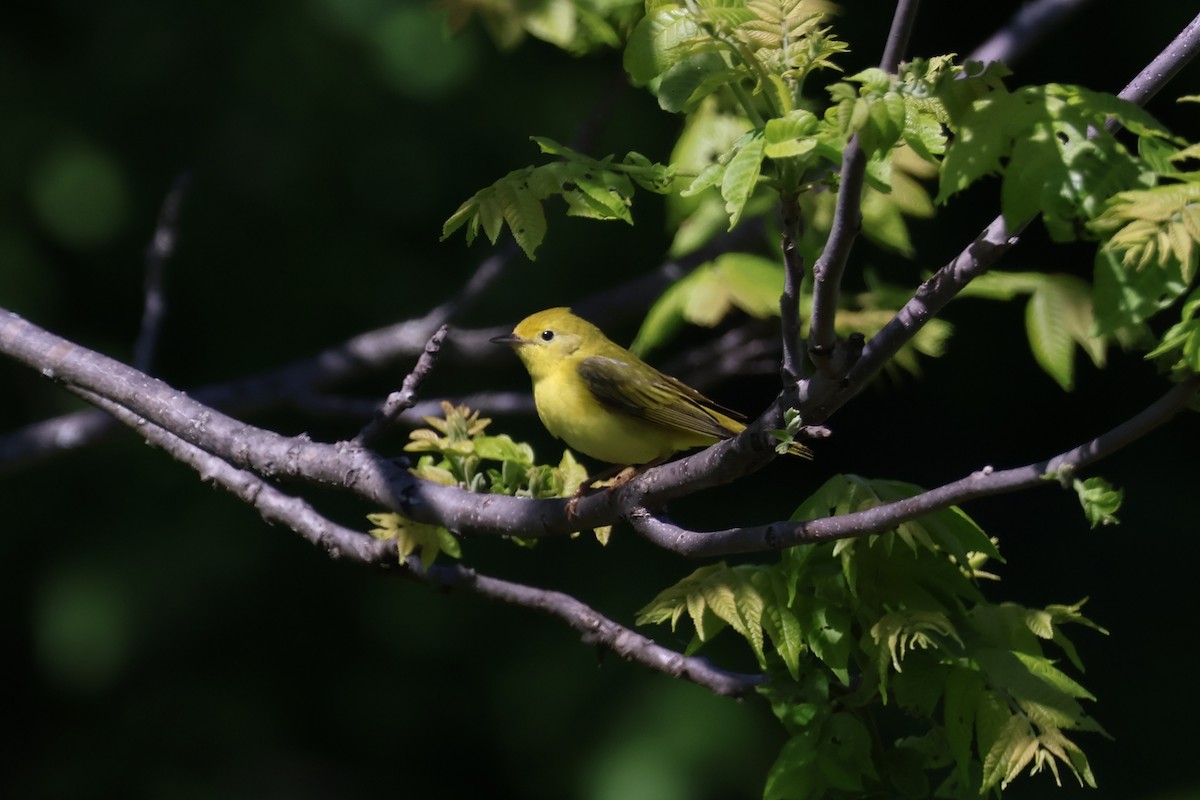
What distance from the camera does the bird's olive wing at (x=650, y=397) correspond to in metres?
3.02

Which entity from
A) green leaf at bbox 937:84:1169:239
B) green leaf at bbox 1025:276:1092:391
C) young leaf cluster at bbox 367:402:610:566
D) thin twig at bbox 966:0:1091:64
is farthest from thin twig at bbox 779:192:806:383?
thin twig at bbox 966:0:1091:64

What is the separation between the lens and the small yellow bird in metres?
3.07

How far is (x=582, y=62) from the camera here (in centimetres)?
550

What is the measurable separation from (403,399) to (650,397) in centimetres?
98

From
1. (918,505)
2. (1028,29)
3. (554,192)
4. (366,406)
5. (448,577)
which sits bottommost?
(366,406)

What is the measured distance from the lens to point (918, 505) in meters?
1.54

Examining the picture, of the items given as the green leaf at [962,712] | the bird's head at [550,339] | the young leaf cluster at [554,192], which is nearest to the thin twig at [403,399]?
the young leaf cluster at [554,192]

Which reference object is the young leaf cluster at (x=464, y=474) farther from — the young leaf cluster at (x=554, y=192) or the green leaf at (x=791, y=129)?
the green leaf at (x=791, y=129)

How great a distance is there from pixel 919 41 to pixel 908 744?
4568 mm

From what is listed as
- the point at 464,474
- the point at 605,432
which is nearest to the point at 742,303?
the point at 605,432

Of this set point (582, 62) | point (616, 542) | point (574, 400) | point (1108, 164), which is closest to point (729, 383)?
point (616, 542)

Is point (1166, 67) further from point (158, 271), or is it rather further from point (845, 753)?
point (158, 271)

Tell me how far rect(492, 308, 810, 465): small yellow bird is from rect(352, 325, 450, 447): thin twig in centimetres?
91

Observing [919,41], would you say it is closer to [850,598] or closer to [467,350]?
[467,350]
